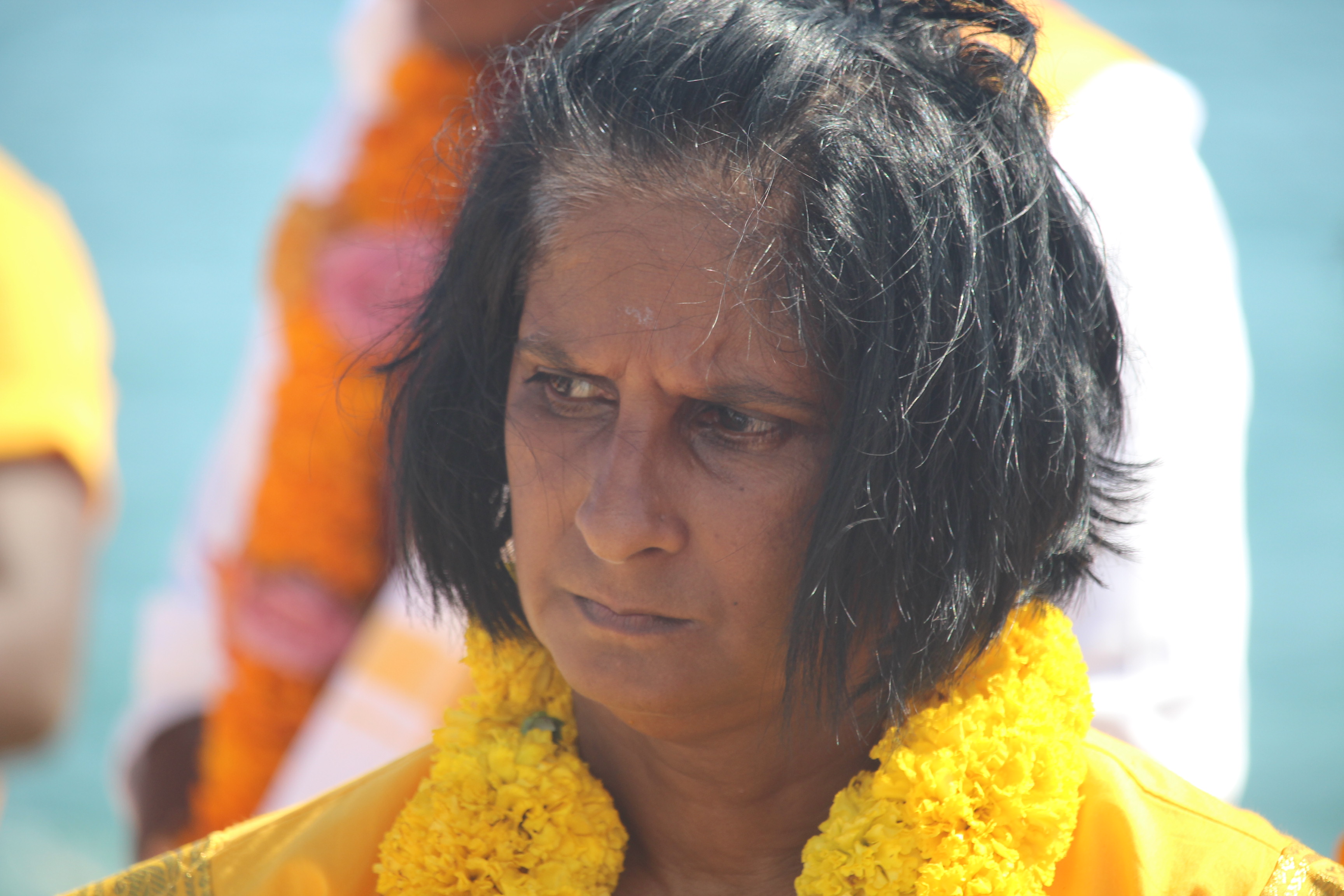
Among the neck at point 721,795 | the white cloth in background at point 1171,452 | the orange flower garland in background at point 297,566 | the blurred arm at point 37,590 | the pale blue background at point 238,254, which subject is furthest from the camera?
the pale blue background at point 238,254

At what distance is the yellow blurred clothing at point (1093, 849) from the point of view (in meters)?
1.46

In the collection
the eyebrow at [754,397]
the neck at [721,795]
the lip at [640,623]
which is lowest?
the neck at [721,795]

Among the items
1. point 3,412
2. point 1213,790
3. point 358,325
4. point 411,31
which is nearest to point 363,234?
point 358,325

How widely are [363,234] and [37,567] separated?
131 cm

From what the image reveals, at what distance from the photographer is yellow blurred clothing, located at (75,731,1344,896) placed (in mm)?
1465

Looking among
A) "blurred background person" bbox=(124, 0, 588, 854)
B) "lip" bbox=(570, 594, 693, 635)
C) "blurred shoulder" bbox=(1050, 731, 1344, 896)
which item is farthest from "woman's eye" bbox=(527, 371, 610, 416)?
"blurred background person" bbox=(124, 0, 588, 854)

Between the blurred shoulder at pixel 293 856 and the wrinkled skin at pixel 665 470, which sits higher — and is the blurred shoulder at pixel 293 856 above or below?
below

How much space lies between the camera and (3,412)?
7.36ft

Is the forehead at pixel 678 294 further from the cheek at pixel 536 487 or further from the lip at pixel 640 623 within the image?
the lip at pixel 640 623

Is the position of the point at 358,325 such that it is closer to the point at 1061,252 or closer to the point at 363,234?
the point at 363,234

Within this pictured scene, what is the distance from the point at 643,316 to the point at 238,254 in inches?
358

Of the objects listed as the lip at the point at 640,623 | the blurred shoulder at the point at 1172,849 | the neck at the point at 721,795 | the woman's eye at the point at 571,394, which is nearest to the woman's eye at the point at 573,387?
the woman's eye at the point at 571,394

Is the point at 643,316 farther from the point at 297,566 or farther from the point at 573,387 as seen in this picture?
the point at 297,566

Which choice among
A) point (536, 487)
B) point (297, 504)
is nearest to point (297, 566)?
point (297, 504)
